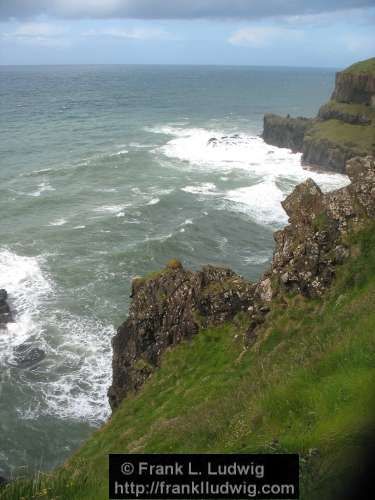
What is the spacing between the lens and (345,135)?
99750mm

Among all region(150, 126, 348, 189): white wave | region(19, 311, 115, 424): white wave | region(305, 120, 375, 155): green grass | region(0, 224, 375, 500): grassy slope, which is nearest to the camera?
region(0, 224, 375, 500): grassy slope

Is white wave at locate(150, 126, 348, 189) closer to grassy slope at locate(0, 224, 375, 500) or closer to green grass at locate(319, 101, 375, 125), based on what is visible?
green grass at locate(319, 101, 375, 125)

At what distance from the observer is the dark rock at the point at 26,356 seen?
38.8m

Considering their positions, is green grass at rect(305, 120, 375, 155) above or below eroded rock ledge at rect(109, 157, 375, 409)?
above

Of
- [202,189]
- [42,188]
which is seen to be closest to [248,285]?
[202,189]

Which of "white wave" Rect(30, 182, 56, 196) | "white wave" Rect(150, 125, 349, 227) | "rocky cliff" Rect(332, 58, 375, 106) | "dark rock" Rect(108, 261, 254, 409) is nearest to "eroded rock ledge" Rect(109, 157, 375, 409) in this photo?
"dark rock" Rect(108, 261, 254, 409)

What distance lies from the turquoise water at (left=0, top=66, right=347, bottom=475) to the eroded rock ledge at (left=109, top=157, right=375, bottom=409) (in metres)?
6.95

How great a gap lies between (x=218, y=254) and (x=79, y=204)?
27.2m

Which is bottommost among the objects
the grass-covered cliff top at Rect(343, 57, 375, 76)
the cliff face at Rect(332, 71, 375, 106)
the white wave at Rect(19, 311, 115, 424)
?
the white wave at Rect(19, 311, 115, 424)

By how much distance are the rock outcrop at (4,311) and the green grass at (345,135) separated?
7003 cm

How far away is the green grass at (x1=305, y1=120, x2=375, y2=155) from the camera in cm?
9294

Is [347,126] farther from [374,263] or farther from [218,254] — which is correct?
[374,263]

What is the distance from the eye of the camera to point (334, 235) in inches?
1001

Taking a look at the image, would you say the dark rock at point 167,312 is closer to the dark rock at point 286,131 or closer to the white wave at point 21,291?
the white wave at point 21,291
